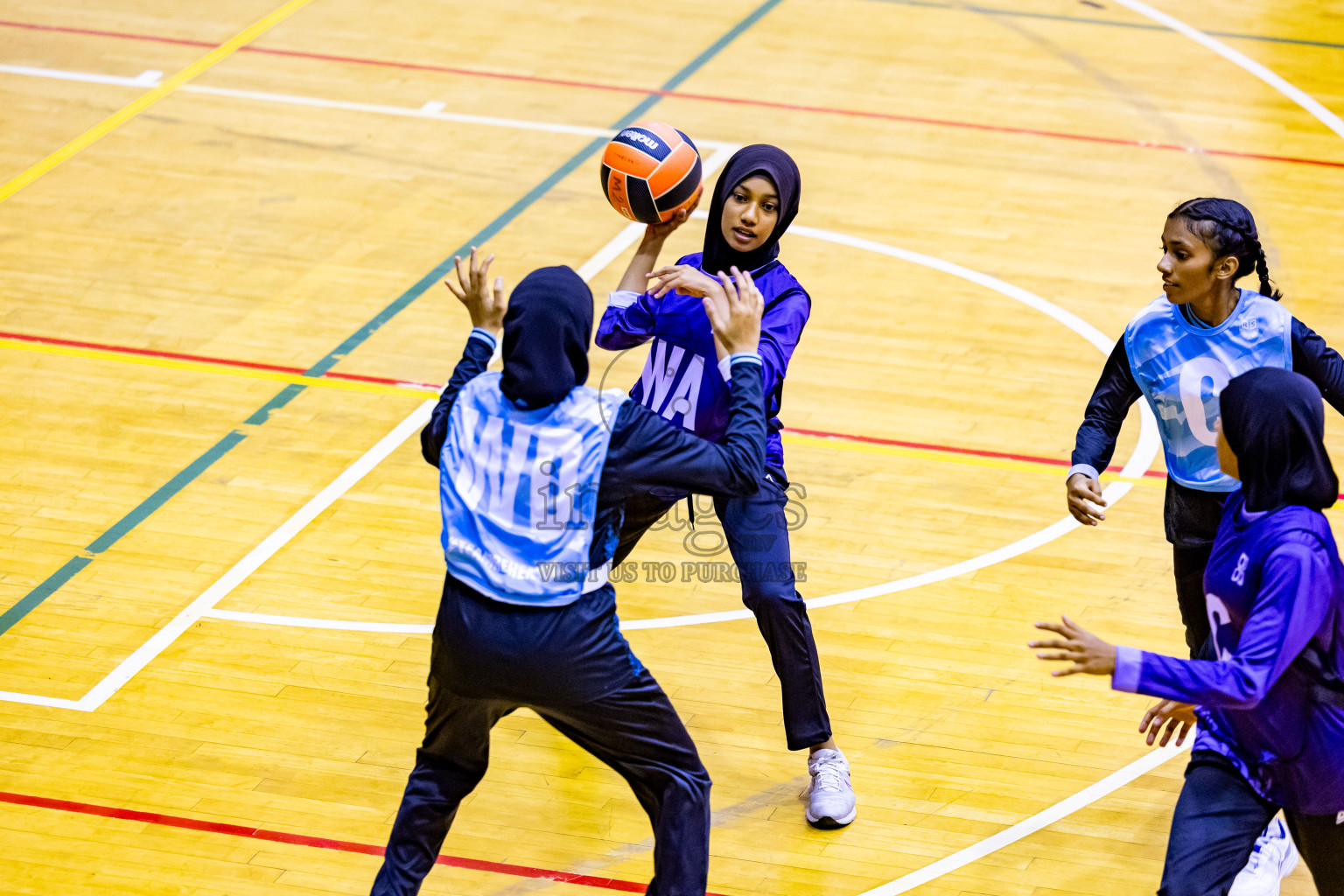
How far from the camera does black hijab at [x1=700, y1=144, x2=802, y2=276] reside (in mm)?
5457

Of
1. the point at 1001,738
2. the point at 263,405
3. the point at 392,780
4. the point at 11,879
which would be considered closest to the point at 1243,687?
the point at 1001,738

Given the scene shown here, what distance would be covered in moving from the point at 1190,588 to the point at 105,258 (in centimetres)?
723

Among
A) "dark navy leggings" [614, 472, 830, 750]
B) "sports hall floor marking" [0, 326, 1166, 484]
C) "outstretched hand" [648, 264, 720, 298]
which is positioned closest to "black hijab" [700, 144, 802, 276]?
"outstretched hand" [648, 264, 720, 298]

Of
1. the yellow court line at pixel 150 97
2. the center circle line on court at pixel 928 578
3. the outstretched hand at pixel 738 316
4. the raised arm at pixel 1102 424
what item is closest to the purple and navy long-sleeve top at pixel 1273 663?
the raised arm at pixel 1102 424

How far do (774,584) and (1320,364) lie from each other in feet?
6.37

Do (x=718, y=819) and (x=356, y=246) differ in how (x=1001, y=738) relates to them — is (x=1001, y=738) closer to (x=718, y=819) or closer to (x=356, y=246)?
(x=718, y=819)

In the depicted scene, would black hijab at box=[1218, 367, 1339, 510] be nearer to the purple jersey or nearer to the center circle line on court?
the purple jersey

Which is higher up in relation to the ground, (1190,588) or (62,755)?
(1190,588)

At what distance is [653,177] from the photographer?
19.3 ft

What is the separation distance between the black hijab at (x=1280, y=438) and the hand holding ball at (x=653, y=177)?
242cm

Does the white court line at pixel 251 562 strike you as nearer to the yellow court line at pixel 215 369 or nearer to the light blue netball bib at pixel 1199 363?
the yellow court line at pixel 215 369

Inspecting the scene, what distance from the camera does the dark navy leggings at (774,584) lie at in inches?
214

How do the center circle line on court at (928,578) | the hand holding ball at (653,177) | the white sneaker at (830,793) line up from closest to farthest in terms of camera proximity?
the white sneaker at (830,793), the hand holding ball at (653,177), the center circle line on court at (928,578)

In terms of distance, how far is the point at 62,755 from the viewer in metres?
5.93
